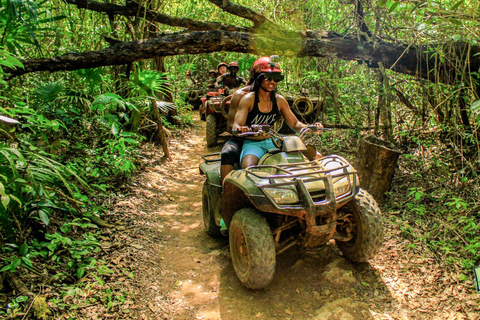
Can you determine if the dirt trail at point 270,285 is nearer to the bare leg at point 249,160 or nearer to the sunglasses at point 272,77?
the bare leg at point 249,160

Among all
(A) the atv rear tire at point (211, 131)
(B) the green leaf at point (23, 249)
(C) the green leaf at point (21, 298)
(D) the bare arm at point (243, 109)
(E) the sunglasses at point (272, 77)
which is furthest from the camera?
(A) the atv rear tire at point (211, 131)

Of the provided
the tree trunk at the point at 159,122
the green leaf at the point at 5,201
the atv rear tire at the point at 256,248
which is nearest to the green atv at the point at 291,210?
the atv rear tire at the point at 256,248

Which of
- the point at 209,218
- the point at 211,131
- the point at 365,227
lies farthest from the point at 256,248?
the point at 211,131

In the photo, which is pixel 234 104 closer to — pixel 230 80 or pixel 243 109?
pixel 243 109

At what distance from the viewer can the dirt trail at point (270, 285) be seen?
113 inches

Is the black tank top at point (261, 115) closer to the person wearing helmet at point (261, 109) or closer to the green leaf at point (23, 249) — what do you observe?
the person wearing helmet at point (261, 109)

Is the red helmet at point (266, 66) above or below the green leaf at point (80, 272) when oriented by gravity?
above

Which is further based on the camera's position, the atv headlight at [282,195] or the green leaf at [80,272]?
the green leaf at [80,272]

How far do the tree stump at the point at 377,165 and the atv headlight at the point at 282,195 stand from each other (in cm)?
216

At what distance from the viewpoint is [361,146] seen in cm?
470

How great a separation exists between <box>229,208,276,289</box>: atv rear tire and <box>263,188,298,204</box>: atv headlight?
0.31 metres

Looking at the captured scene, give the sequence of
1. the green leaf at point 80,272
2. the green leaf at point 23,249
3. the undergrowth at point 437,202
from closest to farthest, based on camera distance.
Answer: the green leaf at point 23,249 < the green leaf at point 80,272 < the undergrowth at point 437,202

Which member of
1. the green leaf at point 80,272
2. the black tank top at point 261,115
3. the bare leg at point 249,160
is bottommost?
the green leaf at point 80,272

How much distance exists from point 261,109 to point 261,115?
0.22ft
